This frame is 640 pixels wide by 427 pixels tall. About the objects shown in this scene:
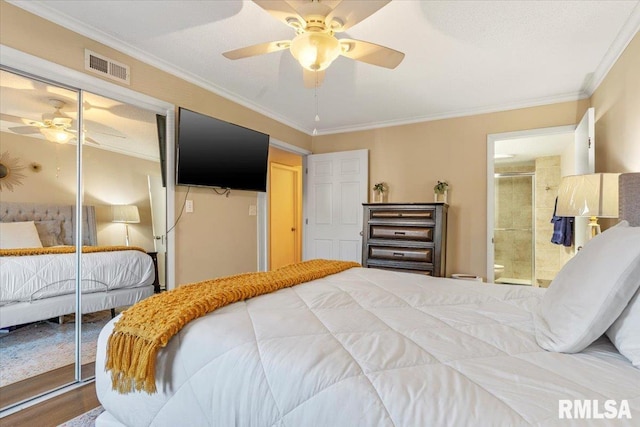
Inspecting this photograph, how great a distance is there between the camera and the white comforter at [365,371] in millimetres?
719

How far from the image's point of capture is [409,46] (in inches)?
97.9

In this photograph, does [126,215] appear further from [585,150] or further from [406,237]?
[585,150]

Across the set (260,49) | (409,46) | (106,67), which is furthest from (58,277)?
(409,46)

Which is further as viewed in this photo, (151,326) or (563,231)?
(563,231)

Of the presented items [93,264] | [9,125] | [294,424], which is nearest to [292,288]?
[294,424]

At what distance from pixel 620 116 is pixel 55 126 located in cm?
401

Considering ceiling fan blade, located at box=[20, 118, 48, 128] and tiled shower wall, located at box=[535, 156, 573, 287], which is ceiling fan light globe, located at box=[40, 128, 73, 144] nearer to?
ceiling fan blade, located at box=[20, 118, 48, 128]

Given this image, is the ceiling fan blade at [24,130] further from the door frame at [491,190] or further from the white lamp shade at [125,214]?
the door frame at [491,190]

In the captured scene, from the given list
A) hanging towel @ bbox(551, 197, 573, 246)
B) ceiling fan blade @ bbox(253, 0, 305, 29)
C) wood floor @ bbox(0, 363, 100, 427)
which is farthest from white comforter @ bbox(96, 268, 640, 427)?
hanging towel @ bbox(551, 197, 573, 246)

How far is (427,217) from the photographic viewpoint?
3.62 meters

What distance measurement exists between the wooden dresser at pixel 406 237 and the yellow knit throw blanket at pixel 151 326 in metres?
2.54

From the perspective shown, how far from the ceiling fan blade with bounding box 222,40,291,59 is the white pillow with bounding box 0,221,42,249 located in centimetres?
165

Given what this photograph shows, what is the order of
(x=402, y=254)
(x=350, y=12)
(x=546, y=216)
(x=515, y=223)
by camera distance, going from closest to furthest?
(x=350, y=12)
(x=402, y=254)
(x=546, y=216)
(x=515, y=223)

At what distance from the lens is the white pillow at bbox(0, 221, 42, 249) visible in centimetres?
197
